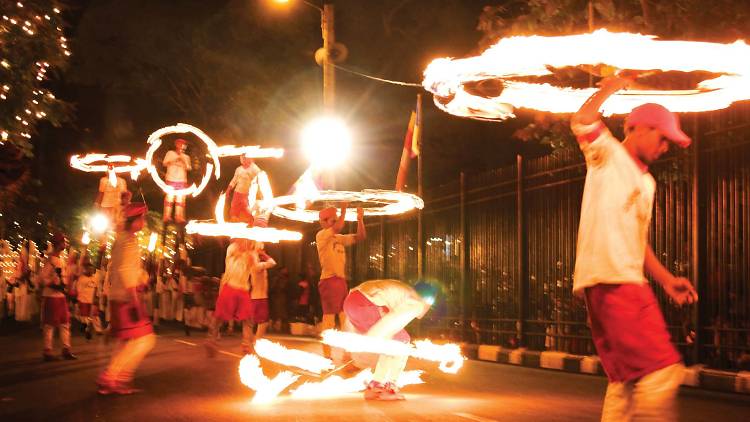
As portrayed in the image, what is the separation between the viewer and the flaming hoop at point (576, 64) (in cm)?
845

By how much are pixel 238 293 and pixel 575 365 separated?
5673 millimetres

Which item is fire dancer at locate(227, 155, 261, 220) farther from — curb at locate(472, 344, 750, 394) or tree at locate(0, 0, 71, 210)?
curb at locate(472, 344, 750, 394)

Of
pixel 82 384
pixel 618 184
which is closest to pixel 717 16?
pixel 618 184

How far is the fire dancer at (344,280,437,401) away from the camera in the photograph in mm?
10445

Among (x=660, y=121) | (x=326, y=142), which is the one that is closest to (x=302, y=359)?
(x=660, y=121)

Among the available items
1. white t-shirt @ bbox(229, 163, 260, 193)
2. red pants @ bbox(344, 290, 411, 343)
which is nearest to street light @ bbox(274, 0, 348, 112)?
white t-shirt @ bbox(229, 163, 260, 193)

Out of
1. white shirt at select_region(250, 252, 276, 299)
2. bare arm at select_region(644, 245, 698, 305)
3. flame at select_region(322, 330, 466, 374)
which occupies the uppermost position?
bare arm at select_region(644, 245, 698, 305)

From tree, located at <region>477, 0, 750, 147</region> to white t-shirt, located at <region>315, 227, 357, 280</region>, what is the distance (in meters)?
3.03

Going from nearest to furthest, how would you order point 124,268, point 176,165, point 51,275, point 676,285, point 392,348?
point 676,285
point 392,348
point 124,268
point 51,275
point 176,165

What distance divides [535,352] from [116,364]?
8.76m

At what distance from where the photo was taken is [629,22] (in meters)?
14.1

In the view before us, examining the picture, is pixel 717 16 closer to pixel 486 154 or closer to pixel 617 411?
pixel 617 411

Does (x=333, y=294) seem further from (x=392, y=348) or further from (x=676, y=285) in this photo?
(x=676, y=285)

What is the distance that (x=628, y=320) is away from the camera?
564 centimetres
